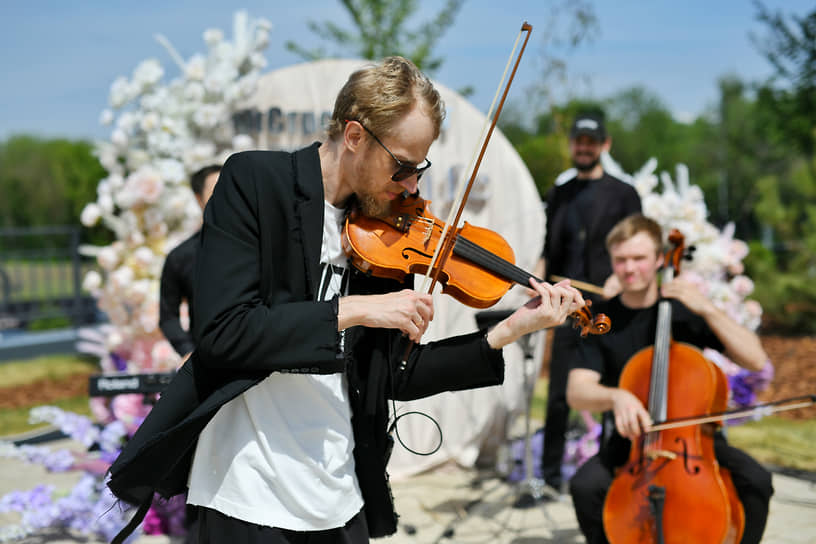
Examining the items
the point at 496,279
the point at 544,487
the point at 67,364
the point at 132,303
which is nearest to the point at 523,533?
the point at 544,487

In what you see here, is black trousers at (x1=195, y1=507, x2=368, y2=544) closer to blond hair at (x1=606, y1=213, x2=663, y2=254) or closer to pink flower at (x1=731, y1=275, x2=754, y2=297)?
blond hair at (x1=606, y1=213, x2=663, y2=254)

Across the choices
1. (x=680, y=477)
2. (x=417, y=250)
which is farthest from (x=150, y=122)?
(x=680, y=477)

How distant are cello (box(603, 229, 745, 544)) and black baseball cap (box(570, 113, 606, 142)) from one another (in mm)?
1784

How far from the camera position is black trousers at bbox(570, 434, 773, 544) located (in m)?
2.92

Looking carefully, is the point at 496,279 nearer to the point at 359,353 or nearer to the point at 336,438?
the point at 359,353

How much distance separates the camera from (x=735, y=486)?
298cm

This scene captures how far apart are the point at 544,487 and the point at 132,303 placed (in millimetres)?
2850

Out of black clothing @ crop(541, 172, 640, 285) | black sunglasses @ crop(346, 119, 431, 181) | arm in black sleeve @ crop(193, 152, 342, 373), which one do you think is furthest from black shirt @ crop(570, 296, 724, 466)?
arm in black sleeve @ crop(193, 152, 342, 373)

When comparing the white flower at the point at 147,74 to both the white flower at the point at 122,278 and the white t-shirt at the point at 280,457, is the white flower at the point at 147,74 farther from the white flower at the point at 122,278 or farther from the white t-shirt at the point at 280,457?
the white t-shirt at the point at 280,457

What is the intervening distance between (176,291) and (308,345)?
2.22 meters

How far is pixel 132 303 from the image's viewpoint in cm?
469

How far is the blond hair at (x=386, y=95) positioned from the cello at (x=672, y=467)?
5.90ft

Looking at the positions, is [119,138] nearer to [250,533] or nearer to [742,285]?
[250,533]

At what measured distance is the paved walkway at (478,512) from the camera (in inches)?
150
